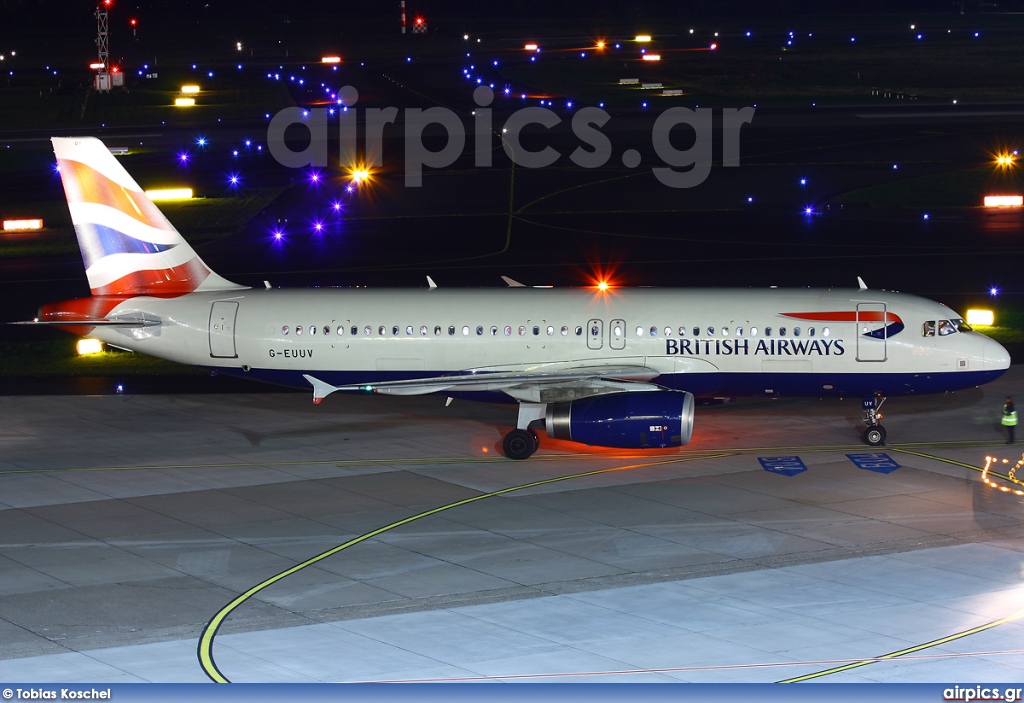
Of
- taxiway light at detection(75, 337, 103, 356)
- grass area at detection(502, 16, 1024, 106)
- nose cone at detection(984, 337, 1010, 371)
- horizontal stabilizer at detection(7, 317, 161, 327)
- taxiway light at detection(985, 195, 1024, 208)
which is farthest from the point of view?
grass area at detection(502, 16, 1024, 106)

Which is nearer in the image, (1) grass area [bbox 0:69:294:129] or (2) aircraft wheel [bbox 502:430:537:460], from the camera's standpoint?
(2) aircraft wheel [bbox 502:430:537:460]

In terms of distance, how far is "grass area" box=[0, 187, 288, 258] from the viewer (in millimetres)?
70750

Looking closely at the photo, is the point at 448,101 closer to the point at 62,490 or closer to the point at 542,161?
the point at 542,161

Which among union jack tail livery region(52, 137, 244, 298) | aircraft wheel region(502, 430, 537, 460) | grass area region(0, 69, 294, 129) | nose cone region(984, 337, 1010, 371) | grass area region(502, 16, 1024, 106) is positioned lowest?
aircraft wheel region(502, 430, 537, 460)

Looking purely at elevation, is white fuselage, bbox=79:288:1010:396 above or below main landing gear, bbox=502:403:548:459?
above

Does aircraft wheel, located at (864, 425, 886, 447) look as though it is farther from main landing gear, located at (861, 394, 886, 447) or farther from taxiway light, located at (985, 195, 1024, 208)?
taxiway light, located at (985, 195, 1024, 208)

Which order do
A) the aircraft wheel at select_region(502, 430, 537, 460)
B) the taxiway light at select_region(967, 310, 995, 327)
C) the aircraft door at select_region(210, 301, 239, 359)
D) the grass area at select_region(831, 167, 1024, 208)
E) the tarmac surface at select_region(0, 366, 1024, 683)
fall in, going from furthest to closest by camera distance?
the grass area at select_region(831, 167, 1024, 208), the taxiway light at select_region(967, 310, 995, 327), the aircraft door at select_region(210, 301, 239, 359), the aircraft wheel at select_region(502, 430, 537, 460), the tarmac surface at select_region(0, 366, 1024, 683)

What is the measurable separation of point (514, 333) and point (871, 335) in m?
10.6

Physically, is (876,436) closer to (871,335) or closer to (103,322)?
(871,335)

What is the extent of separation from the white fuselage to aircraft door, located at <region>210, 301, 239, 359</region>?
4 centimetres

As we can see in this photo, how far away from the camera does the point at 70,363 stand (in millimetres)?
50625

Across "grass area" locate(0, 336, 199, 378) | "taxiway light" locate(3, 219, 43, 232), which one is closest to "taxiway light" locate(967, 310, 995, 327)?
"grass area" locate(0, 336, 199, 378)

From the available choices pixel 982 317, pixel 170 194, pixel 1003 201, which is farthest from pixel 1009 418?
pixel 170 194

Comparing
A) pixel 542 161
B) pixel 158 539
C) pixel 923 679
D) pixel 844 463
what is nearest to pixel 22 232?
pixel 542 161
